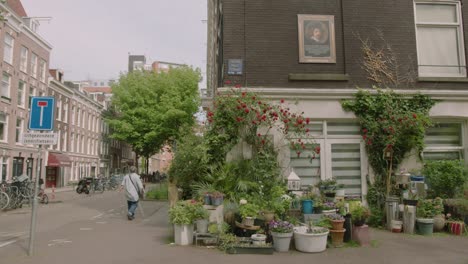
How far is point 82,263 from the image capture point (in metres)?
6.64

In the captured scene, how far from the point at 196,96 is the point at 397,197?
1178 inches

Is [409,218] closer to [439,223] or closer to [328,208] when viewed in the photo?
[439,223]

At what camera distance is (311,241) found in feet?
23.9

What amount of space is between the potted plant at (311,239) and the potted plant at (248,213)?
890mm

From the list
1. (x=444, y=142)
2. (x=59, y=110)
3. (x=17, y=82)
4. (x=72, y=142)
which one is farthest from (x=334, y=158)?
(x=72, y=142)

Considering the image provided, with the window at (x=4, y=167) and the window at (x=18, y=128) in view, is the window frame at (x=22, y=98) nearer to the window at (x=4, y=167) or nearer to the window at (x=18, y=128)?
the window at (x=18, y=128)

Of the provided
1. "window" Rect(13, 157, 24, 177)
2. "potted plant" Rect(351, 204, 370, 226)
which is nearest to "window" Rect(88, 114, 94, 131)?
"window" Rect(13, 157, 24, 177)

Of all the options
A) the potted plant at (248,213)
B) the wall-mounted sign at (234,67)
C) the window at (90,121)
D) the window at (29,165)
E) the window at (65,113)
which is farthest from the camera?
the window at (90,121)

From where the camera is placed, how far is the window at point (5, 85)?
28156 mm

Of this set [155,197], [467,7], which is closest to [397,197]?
[467,7]

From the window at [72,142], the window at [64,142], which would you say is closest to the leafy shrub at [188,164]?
the window at [64,142]

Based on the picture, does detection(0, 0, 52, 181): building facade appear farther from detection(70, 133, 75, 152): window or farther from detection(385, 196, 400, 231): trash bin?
detection(385, 196, 400, 231): trash bin

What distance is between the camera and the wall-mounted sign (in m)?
10.6

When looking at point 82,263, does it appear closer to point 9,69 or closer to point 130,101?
point 9,69
